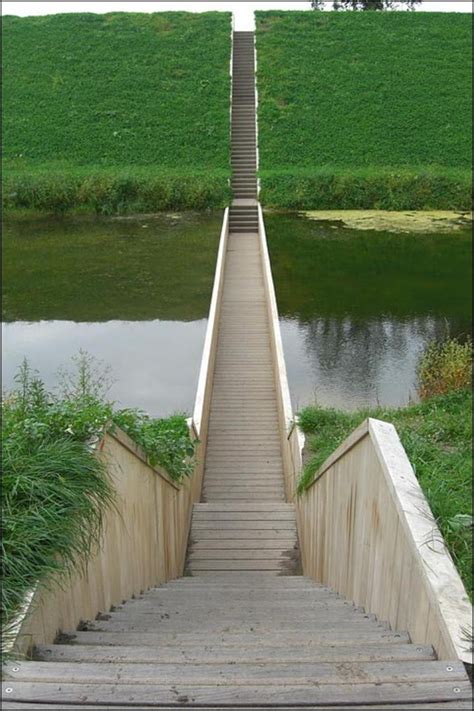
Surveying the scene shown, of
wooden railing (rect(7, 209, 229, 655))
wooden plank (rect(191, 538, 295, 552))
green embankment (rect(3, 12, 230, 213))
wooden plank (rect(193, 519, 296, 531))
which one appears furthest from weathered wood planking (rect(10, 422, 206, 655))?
green embankment (rect(3, 12, 230, 213))

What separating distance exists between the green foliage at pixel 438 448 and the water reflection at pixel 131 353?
8.69ft

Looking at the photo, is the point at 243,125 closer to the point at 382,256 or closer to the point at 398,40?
the point at 398,40

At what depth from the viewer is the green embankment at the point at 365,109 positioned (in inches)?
774

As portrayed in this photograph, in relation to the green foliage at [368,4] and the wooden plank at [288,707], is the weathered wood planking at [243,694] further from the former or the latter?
the green foliage at [368,4]

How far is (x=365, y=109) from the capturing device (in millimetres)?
24500

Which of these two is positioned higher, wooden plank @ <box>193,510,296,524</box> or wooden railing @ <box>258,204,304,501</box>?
wooden railing @ <box>258,204,304,501</box>

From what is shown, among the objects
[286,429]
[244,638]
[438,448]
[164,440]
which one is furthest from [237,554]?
[244,638]

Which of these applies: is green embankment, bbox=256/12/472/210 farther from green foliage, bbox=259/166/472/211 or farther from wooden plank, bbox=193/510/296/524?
wooden plank, bbox=193/510/296/524

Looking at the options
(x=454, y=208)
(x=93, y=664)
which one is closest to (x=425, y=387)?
(x=93, y=664)

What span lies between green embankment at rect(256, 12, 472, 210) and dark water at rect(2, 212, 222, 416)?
177 inches

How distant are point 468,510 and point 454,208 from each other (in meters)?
18.1

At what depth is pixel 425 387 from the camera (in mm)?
8789

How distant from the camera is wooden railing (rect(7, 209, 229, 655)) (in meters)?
2.32

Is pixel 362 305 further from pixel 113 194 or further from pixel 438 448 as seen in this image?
pixel 113 194
